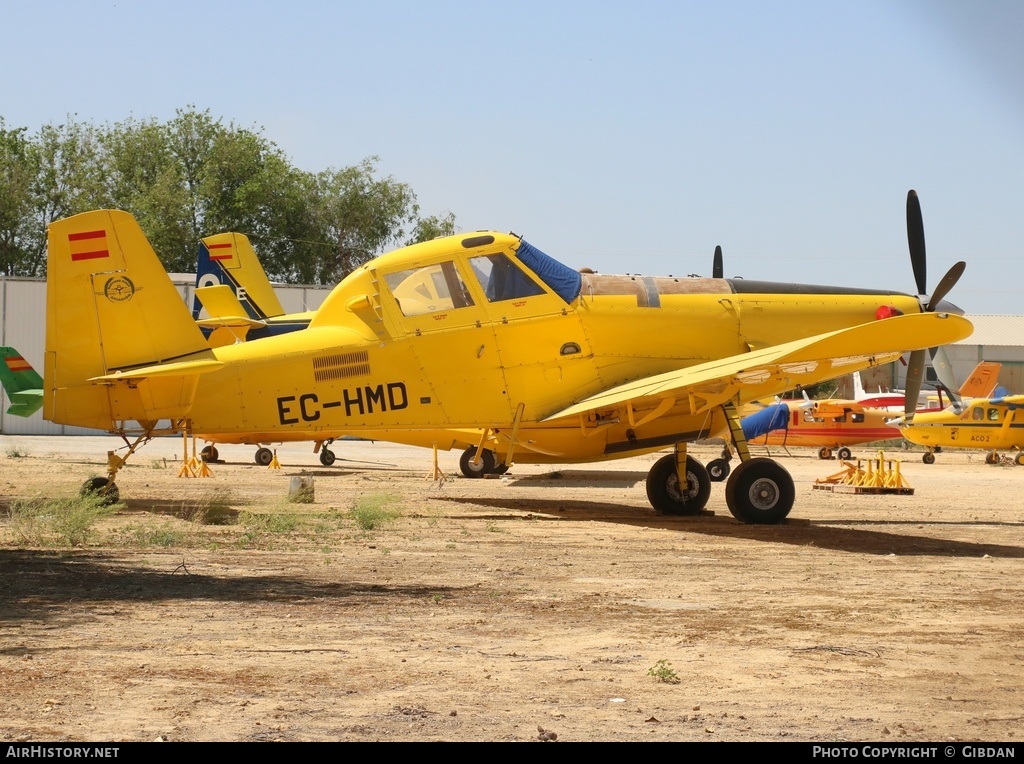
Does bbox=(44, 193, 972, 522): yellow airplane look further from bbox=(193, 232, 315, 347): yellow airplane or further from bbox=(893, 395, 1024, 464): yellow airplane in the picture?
bbox=(893, 395, 1024, 464): yellow airplane

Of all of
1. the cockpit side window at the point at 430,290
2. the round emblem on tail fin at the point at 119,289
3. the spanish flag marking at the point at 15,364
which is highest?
the spanish flag marking at the point at 15,364

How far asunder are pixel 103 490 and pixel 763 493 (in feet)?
28.1

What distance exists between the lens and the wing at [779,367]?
12.0 metres

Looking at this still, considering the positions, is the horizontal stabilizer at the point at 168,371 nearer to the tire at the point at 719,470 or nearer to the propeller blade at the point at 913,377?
the propeller blade at the point at 913,377

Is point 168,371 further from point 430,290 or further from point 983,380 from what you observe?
point 983,380

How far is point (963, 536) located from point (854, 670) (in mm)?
8452

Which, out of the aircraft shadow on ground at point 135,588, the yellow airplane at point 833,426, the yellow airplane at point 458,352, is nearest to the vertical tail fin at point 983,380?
the yellow airplane at point 833,426

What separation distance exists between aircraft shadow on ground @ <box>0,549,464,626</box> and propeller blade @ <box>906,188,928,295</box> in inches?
390

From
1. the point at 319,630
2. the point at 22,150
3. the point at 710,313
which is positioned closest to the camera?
the point at 319,630

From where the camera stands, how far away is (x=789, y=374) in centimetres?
1393

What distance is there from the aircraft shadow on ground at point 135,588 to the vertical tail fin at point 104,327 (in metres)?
4.55

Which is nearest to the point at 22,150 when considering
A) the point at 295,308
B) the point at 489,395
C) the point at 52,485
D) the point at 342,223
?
the point at 342,223

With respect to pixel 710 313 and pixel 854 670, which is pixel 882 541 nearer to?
pixel 710 313

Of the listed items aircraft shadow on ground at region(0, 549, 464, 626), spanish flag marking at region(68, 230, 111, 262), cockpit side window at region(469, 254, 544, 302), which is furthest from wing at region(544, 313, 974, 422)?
spanish flag marking at region(68, 230, 111, 262)
